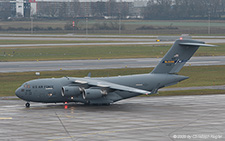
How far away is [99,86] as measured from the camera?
38062 mm

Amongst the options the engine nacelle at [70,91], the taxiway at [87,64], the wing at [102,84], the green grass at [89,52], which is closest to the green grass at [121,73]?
the taxiway at [87,64]

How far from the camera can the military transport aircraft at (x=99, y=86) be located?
126 feet

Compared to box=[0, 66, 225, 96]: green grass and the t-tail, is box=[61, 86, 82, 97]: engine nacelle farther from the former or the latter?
box=[0, 66, 225, 96]: green grass

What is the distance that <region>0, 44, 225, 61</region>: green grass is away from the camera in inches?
3204

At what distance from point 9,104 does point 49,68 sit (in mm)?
25103

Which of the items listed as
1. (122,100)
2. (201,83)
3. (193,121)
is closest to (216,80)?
(201,83)

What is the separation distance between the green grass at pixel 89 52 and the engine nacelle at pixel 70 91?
4106cm

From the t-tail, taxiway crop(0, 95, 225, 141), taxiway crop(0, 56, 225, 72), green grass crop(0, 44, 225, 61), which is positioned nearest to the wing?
taxiway crop(0, 95, 225, 141)

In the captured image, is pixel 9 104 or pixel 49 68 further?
pixel 49 68

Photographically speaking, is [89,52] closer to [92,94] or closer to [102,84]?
[102,84]

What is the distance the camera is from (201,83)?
174ft

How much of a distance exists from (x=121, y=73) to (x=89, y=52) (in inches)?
1183

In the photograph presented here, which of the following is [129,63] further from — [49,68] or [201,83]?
[201,83]

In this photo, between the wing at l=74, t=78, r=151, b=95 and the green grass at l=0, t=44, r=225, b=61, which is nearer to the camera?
the wing at l=74, t=78, r=151, b=95
